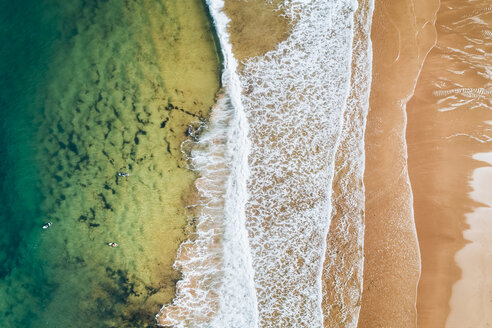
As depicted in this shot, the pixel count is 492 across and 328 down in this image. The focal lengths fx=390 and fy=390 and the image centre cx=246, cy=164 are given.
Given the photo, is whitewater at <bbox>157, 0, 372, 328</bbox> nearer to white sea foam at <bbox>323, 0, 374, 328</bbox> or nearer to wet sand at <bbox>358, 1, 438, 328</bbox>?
white sea foam at <bbox>323, 0, 374, 328</bbox>

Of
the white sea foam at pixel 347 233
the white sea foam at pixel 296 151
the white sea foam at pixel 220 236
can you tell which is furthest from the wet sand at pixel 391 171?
the white sea foam at pixel 220 236

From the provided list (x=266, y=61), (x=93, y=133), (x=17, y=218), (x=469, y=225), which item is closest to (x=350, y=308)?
(x=469, y=225)

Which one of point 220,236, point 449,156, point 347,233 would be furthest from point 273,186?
point 449,156

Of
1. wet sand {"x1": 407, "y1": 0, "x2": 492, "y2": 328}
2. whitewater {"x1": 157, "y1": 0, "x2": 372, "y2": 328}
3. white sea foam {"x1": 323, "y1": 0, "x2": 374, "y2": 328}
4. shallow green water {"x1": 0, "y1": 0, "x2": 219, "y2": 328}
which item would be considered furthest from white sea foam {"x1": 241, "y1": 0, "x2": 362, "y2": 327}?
wet sand {"x1": 407, "y1": 0, "x2": 492, "y2": 328}

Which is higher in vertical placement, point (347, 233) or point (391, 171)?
point (391, 171)

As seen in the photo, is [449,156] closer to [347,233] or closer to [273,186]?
[347,233]

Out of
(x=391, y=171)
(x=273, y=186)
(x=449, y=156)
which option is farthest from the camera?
(x=449, y=156)

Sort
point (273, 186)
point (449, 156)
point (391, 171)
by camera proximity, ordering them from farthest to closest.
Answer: point (449, 156)
point (391, 171)
point (273, 186)

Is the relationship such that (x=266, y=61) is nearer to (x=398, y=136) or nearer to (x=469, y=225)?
(x=398, y=136)
